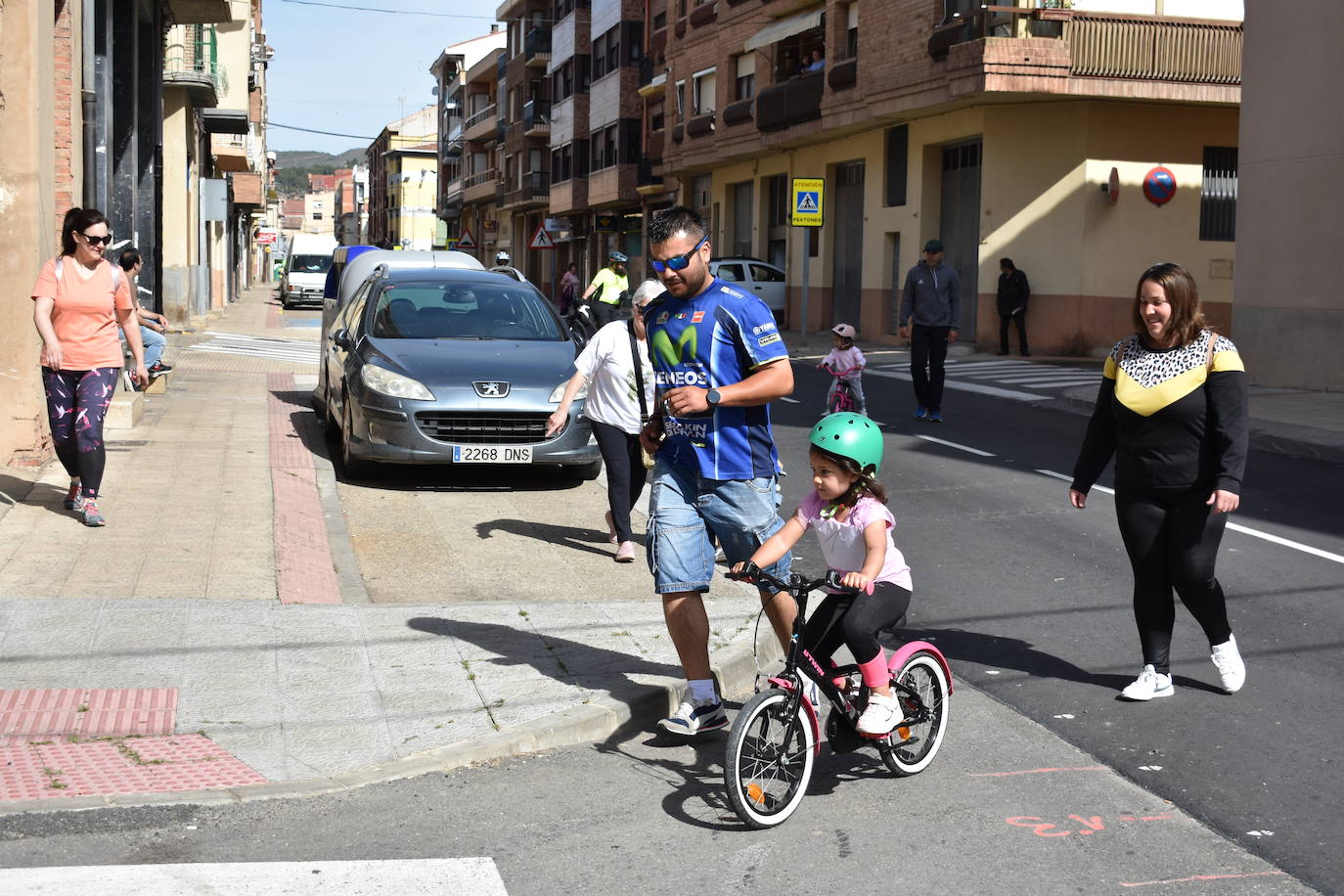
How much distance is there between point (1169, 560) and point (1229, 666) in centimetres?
49

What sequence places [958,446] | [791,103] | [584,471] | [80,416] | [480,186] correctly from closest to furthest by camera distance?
[80,416] → [584,471] → [958,446] → [791,103] → [480,186]

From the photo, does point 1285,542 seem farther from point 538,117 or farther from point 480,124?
point 480,124

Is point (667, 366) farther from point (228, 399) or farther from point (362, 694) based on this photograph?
point (228, 399)

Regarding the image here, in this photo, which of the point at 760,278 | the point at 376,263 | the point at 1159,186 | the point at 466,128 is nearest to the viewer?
the point at 376,263

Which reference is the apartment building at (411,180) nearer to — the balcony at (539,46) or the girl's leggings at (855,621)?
the balcony at (539,46)

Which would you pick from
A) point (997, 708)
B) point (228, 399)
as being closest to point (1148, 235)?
point (228, 399)

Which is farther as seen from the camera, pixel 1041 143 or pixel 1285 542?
pixel 1041 143

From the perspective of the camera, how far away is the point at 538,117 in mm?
67062

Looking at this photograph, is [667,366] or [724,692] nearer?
[667,366]

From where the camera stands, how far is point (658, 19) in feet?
166

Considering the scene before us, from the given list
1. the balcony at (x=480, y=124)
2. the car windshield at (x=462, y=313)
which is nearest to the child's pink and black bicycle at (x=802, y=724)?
the car windshield at (x=462, y=313)

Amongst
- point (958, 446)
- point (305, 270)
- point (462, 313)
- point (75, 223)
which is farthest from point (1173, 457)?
point (305, 270)

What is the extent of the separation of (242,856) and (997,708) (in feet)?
9.97

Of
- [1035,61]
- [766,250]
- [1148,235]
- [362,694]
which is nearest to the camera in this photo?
[362,694]
